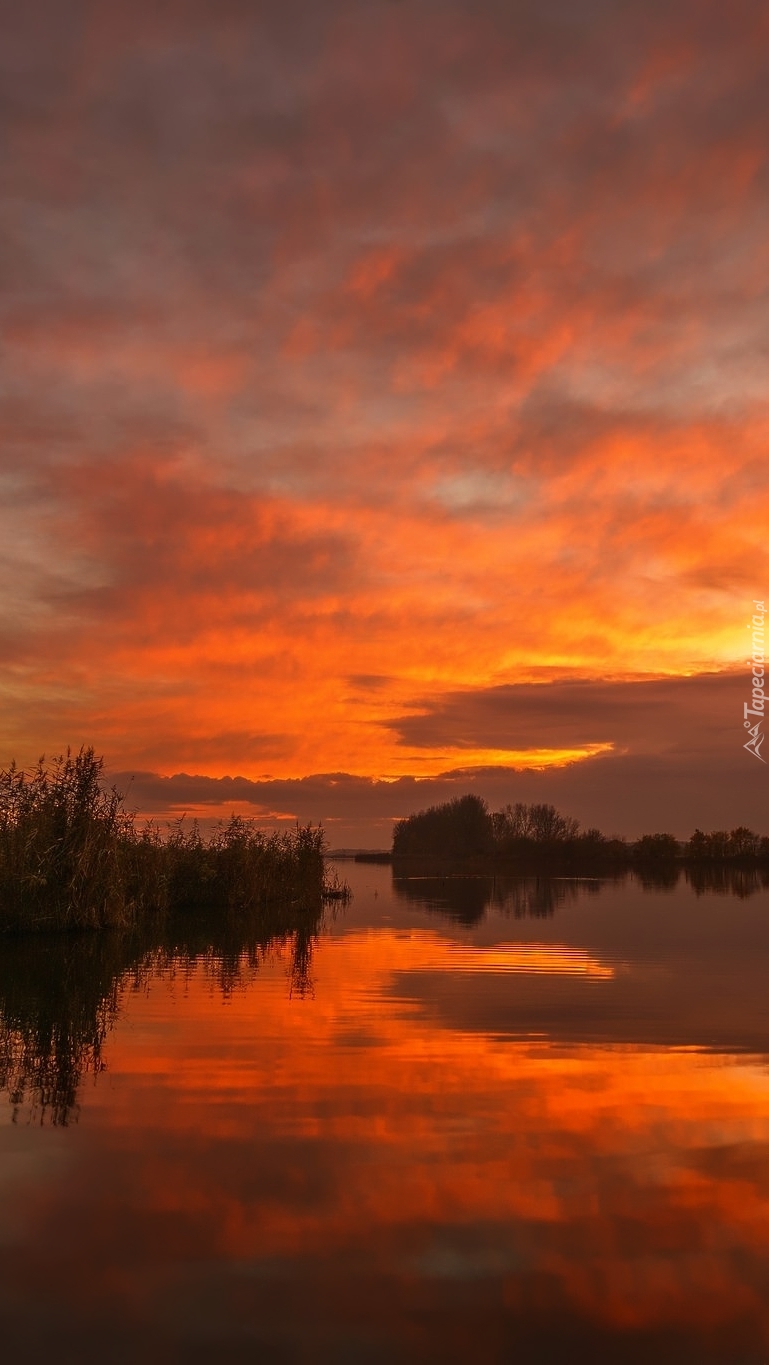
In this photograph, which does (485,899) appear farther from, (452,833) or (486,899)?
(452,833)

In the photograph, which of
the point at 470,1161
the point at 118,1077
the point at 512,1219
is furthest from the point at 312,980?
the point at 512,1219

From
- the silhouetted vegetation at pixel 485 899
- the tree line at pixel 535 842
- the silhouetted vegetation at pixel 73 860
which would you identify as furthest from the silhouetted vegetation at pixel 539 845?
the silhouetted vegetation at pixel 73 860

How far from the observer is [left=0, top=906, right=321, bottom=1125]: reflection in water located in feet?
32.1

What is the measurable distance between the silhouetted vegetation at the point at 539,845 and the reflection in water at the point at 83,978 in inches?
3395

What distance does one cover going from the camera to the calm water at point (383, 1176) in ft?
16.3

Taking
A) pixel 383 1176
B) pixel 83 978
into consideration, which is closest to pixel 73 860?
pixel 83 978

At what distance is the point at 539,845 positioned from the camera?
115 meters

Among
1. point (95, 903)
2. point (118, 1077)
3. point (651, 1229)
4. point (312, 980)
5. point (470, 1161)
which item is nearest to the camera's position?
point (651, 1229)

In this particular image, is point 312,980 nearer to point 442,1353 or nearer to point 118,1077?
point 118,1077

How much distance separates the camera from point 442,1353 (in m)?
4.70

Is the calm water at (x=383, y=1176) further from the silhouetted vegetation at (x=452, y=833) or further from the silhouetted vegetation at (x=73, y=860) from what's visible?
the silhouetted vegetation at (x=452, y=833)

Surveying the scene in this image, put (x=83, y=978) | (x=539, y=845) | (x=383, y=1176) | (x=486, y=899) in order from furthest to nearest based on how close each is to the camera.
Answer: (x=539, y=845)
(x=486, y=899)
(x=83, y=978)
(x=383, y=1176)

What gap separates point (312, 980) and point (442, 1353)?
12.7 m

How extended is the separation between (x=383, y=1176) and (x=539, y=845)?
361ft
